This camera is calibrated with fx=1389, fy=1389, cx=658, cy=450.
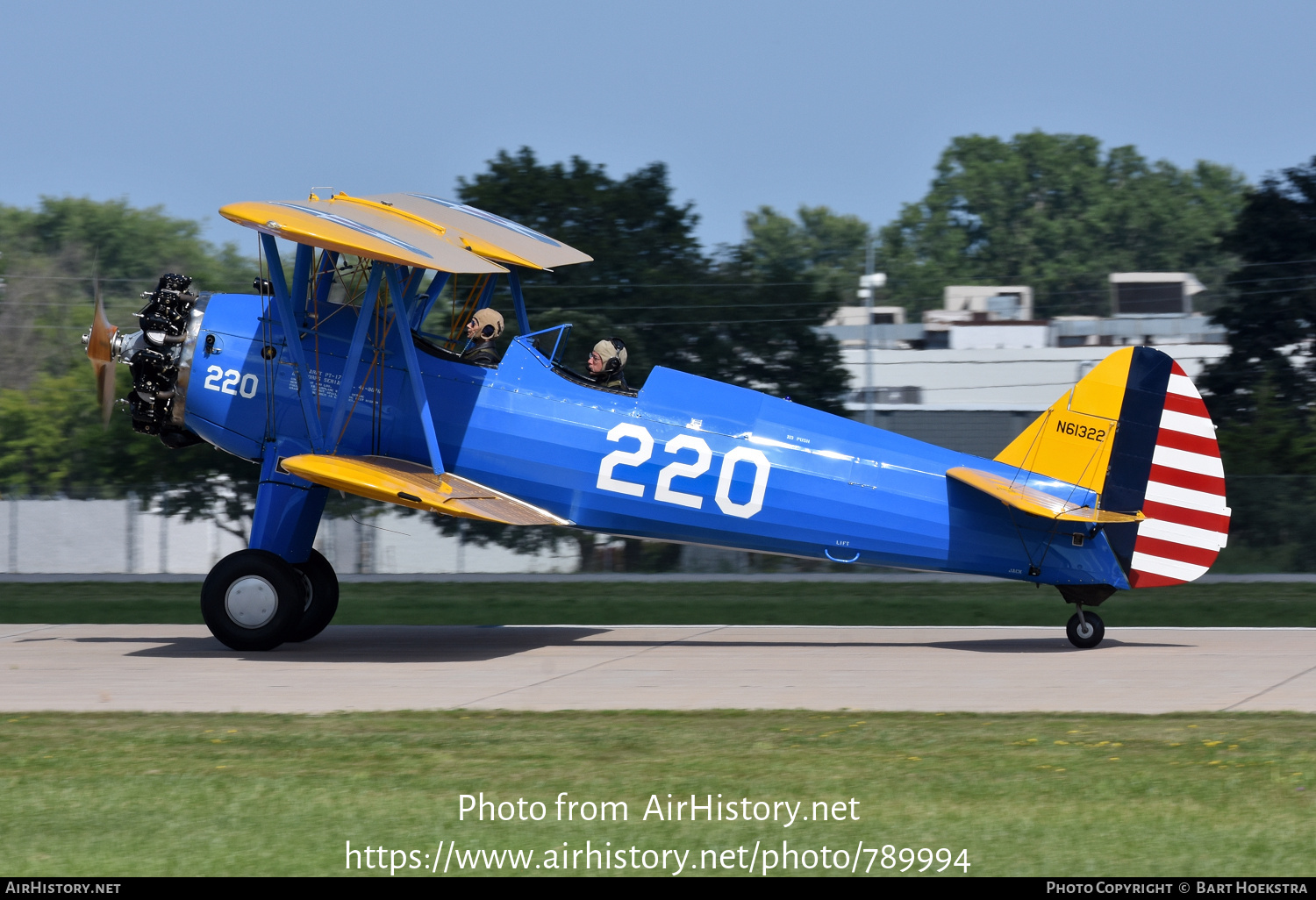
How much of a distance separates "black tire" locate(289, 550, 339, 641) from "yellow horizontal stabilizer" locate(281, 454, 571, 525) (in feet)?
5.39

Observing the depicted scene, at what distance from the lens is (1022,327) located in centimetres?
6556

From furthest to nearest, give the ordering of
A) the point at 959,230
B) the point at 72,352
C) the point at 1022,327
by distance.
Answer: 1. the point at 959,230
2. the point at 1022,327
3. the point at 72,352

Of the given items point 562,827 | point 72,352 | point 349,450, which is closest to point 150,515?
point 72,352

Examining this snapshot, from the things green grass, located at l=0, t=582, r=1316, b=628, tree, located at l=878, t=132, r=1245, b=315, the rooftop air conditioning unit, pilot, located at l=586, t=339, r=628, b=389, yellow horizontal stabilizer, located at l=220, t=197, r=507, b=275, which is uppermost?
tree, located at l=878, t=132, r=1245, b=315

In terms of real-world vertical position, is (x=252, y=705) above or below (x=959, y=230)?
below

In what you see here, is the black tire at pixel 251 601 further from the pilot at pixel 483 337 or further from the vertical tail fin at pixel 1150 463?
the vertical tail fin at pixel 1150 463

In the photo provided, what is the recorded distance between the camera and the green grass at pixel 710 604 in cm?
1750

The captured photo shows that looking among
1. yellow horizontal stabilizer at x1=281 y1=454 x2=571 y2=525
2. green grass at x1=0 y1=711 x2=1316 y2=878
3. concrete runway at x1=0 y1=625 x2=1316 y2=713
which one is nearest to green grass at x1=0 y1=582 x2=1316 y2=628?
concrete runway at x1=0 y1=625 x2=1316 y2=713

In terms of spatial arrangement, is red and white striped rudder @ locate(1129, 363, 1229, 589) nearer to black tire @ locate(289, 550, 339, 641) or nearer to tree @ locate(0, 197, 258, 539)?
black tire @ locate(289, 550, 339, 641)

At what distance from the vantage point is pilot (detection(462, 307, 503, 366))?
13633 millimetres

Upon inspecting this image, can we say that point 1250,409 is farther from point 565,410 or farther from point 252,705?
point 252,705

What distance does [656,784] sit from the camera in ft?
25.5

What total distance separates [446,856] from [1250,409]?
116ft

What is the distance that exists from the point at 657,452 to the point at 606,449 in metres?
0.49
